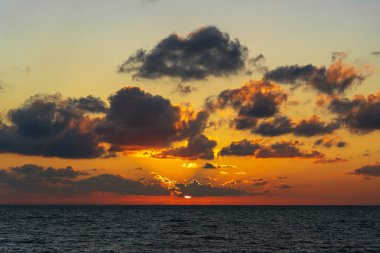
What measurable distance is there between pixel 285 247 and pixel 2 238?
192 feet

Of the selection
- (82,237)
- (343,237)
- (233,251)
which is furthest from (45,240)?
(343,237)

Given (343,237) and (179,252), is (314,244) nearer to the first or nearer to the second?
(343,237)

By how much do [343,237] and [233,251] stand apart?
40.9 meters

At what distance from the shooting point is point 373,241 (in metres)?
111

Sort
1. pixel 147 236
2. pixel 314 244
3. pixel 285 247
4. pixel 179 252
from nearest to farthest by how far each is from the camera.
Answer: pixel 179 252, pixel 285 247, pixel 314 244, pixel 147 236

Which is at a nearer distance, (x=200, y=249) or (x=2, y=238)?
(x=200, y=249)

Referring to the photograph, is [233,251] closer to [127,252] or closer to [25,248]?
[127,252]

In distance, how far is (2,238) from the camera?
369 feet

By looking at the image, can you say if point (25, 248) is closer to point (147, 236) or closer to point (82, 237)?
point (82, 237)

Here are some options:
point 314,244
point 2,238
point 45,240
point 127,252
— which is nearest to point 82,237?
point 45,240

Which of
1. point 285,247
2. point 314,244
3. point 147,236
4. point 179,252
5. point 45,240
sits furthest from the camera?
point 147,236

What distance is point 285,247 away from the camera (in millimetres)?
93875

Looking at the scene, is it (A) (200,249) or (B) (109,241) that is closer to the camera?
(A) (200,249)

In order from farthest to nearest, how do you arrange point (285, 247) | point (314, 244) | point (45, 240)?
point (45, 240), point (314, 244), point (285, 247)
